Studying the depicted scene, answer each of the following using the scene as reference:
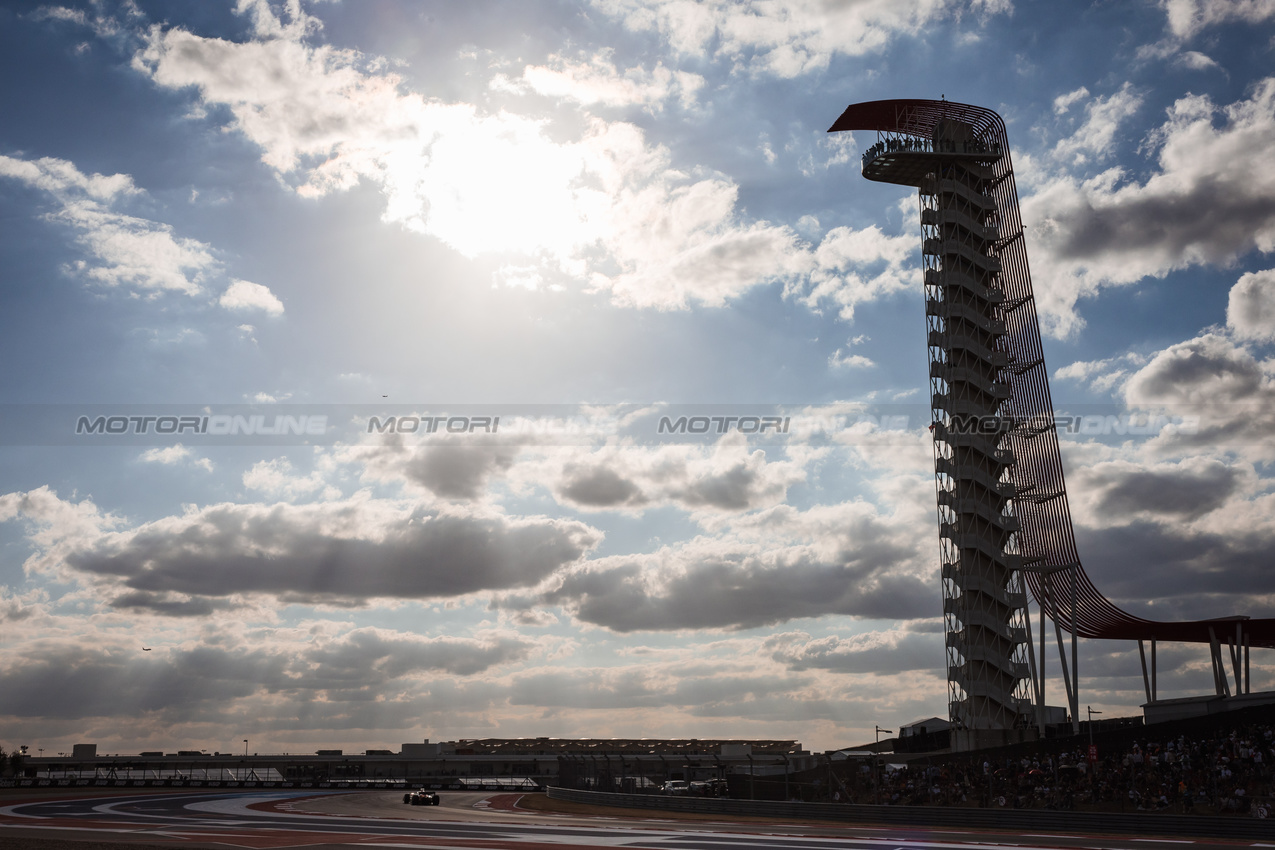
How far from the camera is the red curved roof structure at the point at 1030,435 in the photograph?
60562 millimetres

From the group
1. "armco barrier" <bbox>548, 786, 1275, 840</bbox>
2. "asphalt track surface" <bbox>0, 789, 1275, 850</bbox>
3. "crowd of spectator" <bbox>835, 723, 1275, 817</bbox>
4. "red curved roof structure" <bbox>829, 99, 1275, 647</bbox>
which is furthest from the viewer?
"red curved roof structure" <bbox>829, 99, 1275, 647</bbox>

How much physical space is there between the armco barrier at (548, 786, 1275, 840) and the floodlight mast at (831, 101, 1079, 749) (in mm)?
25713

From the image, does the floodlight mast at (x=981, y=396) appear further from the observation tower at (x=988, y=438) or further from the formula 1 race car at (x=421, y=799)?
the formula 1 race car at (x=421, y=799)

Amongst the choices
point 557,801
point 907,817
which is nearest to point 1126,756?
point 907,817

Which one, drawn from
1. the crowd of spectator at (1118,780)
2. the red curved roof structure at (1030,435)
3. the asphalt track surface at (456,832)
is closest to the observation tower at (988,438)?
the red curved roof structure at (1030,435)

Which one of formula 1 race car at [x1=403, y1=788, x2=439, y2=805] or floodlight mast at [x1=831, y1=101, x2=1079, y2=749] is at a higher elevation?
floodlight mast at [x1=831, y1=101, x2=1079, y2=749]

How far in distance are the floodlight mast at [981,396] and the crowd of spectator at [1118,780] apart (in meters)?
18.4

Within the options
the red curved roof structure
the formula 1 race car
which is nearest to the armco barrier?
the formula 1 race car

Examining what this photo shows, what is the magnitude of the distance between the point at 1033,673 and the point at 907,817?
3125cm

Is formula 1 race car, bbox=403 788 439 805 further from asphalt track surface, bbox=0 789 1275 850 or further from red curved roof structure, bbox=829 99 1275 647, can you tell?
red curved roof structure, bbox=829 99 1275 647

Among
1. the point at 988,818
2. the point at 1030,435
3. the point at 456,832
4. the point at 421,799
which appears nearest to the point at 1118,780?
the point at 988,818

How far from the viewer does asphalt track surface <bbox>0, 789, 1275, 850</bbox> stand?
1185 inches

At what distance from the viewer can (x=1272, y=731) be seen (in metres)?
39.7

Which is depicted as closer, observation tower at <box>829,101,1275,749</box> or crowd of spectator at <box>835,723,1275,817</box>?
crowd of spectator at <box>835,723,1275,817</box>
